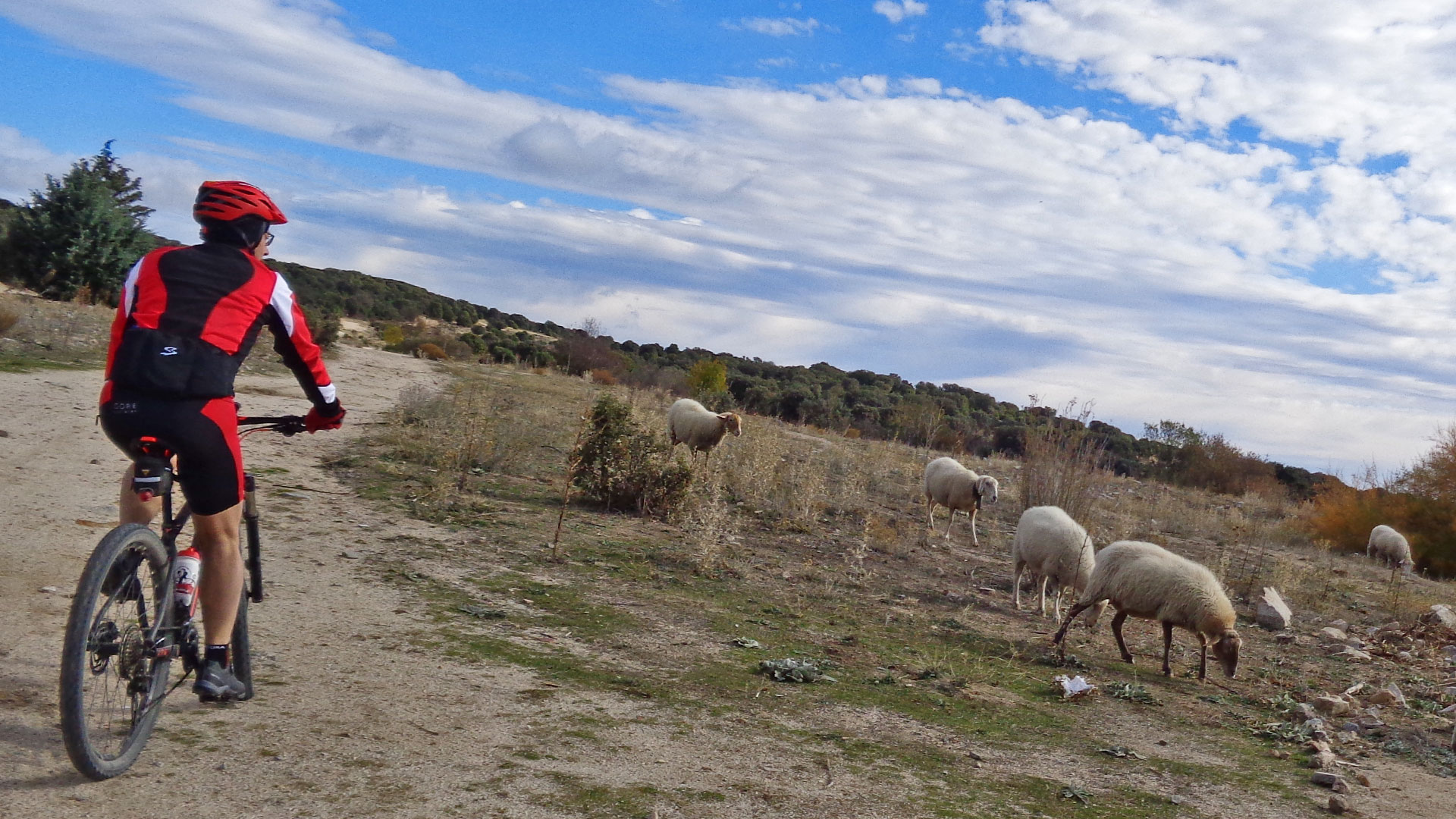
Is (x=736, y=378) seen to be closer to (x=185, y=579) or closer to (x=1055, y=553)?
(x=1055, y=553)

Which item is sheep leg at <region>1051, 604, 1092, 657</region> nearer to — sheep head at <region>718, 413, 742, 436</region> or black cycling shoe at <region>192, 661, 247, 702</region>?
black cycling shoe at <region>192, 661, 247, 702</region>

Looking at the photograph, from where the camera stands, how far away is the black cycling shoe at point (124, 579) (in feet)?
10.9

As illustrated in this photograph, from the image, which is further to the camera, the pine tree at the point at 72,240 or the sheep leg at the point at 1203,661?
the pine tree at the point at 72,240

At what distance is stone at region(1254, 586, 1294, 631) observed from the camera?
38.1 feet

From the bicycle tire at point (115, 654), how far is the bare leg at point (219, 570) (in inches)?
4.8

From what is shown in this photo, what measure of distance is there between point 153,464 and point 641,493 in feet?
28.6

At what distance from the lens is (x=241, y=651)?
412 centimetres

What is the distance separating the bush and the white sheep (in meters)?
16.4

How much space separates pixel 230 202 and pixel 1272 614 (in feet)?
38.1

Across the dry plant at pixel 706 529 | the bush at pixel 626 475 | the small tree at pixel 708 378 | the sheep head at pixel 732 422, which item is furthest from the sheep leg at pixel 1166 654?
the small tree at pixel 708 378

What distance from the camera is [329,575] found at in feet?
22.7

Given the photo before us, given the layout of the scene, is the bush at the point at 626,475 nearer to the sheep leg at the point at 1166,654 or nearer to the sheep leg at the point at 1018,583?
the sheep leg at the point at 1018,583

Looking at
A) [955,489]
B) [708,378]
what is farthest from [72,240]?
[955,489]

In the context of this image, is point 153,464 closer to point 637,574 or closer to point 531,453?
point 637,574
